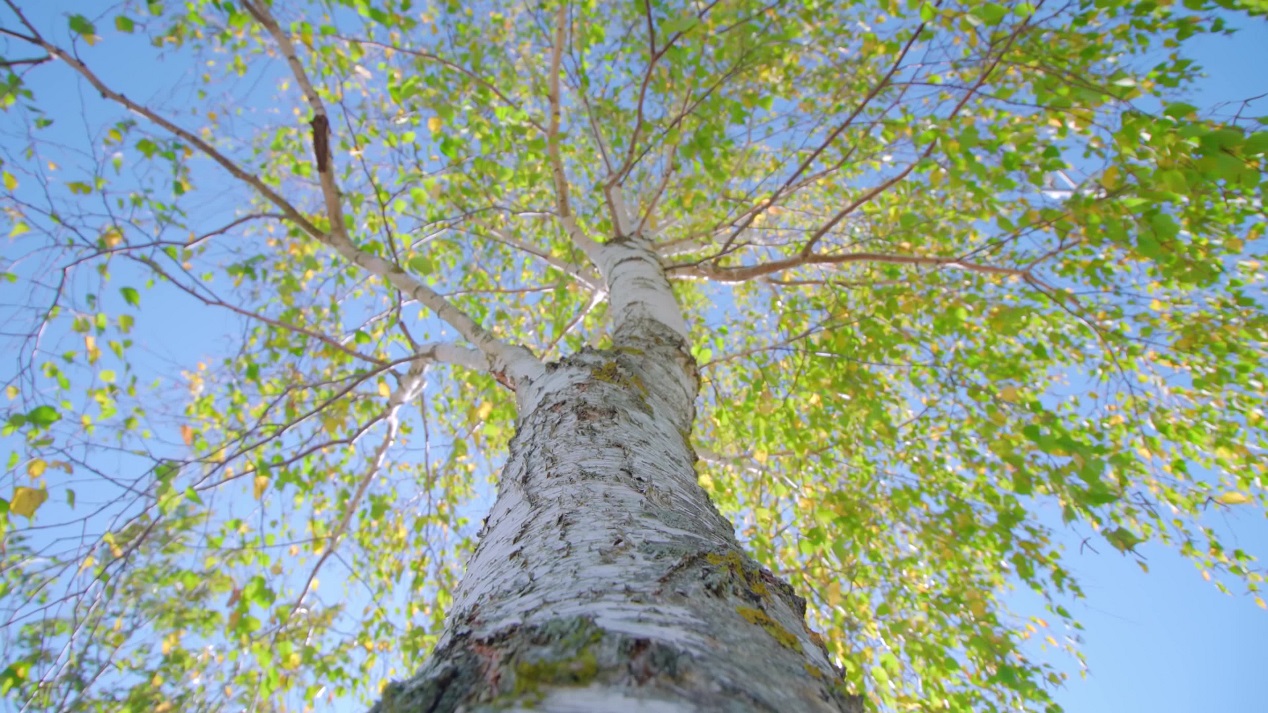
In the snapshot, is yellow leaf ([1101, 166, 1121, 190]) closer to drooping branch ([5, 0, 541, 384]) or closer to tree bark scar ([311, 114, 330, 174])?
drooping branch ([5, 0, 541, 384])

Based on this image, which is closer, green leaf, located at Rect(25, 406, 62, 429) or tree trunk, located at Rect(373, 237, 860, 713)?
tree trunk, located at Rect(373, 237, 860, 713)

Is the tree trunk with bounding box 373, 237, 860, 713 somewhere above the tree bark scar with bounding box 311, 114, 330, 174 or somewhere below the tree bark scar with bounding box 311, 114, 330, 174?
below

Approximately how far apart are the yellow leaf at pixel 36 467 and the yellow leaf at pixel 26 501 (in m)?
0.29

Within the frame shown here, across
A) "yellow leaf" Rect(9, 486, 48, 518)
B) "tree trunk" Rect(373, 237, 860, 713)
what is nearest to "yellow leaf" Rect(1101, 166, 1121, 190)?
"tree trunk" Rect(373, 237, 860, 713)

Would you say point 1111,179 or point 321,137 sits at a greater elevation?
point 321,137

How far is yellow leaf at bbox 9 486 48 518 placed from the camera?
243cm

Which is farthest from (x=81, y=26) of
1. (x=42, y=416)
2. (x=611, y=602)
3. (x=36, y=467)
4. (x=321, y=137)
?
(x=611, y=602)

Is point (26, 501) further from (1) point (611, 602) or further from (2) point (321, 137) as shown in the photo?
(1) point (611, 602)

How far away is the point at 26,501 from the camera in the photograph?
96.4 inches

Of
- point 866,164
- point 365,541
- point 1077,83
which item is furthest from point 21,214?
point 866,164

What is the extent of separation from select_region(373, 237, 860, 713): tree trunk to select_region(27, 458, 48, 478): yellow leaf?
2753 millimetres

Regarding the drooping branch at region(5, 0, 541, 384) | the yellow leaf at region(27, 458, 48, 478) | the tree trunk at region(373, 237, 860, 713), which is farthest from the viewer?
the yellow leaf at region(27, 458, 48, 478)

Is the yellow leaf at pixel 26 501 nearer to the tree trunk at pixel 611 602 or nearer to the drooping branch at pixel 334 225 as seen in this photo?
the drooping branch at pixel 334 225

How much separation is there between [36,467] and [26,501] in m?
0.44
